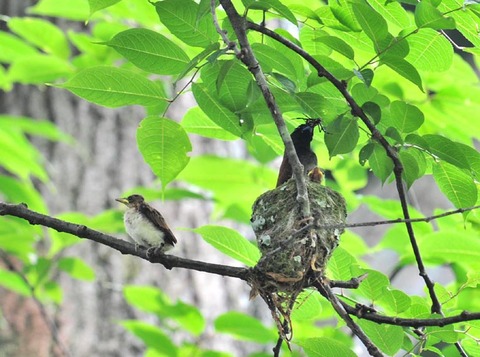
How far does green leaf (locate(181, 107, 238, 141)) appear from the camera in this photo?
2.50 m

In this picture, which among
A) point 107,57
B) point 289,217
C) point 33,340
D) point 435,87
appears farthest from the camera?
point 33,340

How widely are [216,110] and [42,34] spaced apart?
80.6 inches

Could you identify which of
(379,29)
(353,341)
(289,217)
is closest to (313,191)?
(289,217)

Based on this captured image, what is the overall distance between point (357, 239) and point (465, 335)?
5.08 ft

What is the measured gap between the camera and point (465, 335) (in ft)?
6.80

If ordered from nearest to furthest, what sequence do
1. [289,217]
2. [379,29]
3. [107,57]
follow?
1. [379,29]
2. [289,217]
3. [107,57]

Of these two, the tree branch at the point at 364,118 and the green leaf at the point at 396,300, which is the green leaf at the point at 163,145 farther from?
the green leaf at the point at 396,300

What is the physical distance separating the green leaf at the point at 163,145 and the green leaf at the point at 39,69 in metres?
1.70

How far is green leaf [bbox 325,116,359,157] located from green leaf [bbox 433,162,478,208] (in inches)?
12.4

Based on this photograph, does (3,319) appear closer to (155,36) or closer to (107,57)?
(107,57)

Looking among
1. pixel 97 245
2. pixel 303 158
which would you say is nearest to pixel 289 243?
pixel 303 158

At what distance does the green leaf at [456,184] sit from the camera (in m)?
2.13

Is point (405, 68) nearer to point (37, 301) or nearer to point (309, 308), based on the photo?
point (309, 308)

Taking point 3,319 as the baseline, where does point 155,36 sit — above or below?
above
